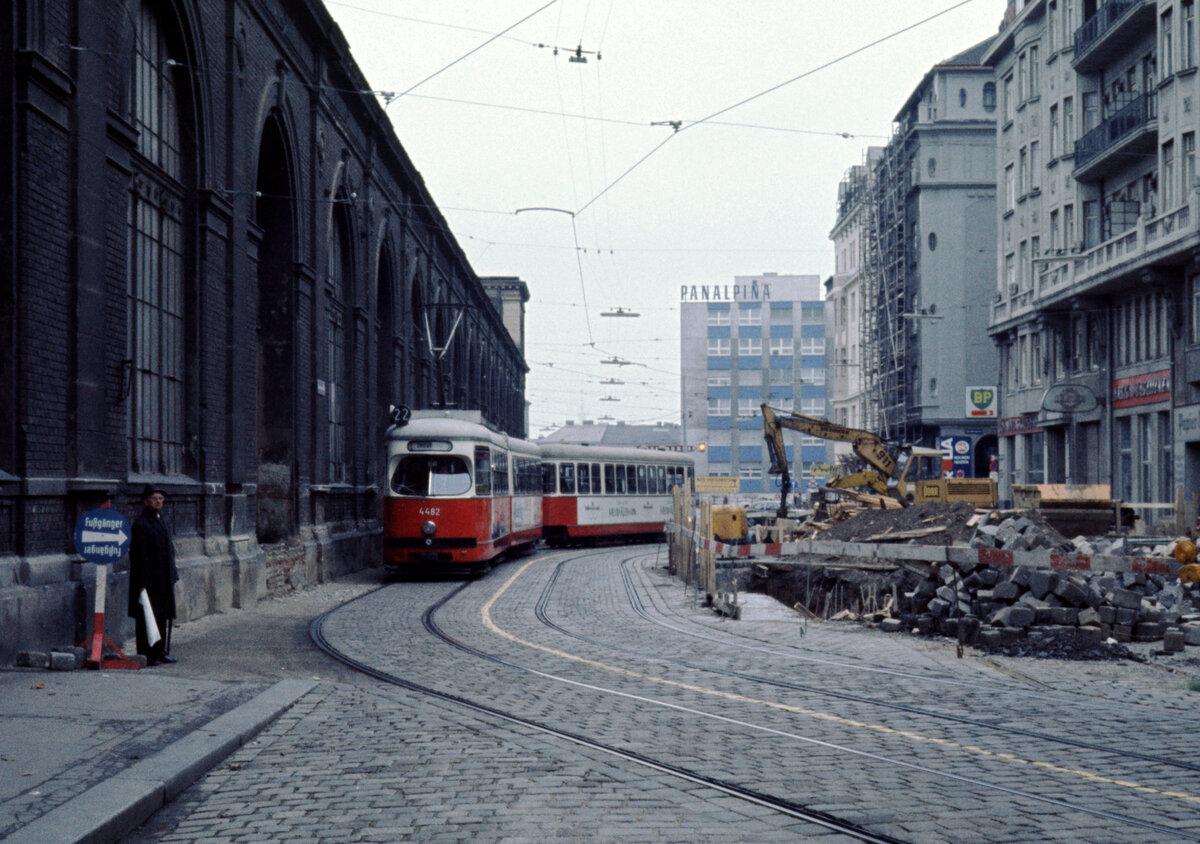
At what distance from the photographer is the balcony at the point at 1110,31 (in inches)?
1358

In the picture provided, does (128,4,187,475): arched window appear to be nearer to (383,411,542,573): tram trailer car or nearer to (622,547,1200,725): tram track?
(622,547,1200,725): tram track

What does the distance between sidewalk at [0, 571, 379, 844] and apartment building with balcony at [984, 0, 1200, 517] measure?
1000 inches

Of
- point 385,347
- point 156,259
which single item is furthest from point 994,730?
point 385,347

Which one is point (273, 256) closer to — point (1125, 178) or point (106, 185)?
point (106, 185)

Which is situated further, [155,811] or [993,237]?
[993,237]

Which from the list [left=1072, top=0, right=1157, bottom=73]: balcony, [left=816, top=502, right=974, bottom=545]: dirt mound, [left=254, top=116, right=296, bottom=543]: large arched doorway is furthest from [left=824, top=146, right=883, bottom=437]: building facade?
[left=254, top=116, right=296, bottom=543]: large arched doorway

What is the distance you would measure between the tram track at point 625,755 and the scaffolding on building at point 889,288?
54041mm

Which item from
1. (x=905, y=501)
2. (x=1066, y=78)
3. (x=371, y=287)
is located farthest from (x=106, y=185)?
(x=1066, y=78)

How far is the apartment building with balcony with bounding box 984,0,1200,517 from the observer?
32.2 m

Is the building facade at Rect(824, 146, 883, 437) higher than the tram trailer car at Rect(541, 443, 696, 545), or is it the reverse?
the building facade at Rect(824, 146, 883, 437)

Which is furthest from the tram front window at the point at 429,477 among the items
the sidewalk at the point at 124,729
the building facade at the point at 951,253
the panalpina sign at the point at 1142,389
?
the building facade at the point at 951,253

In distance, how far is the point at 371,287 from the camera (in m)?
31.4

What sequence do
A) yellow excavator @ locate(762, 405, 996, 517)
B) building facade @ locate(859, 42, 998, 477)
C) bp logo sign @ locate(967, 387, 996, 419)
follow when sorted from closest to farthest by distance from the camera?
1. yellow excavator @ locate(762, 405, 996, 517)
2. bp logo sign @ locate(967, 387, 996, 419)
3. building facade @ locate(859, 42, 998, 477)

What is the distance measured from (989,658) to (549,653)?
4.26 m
